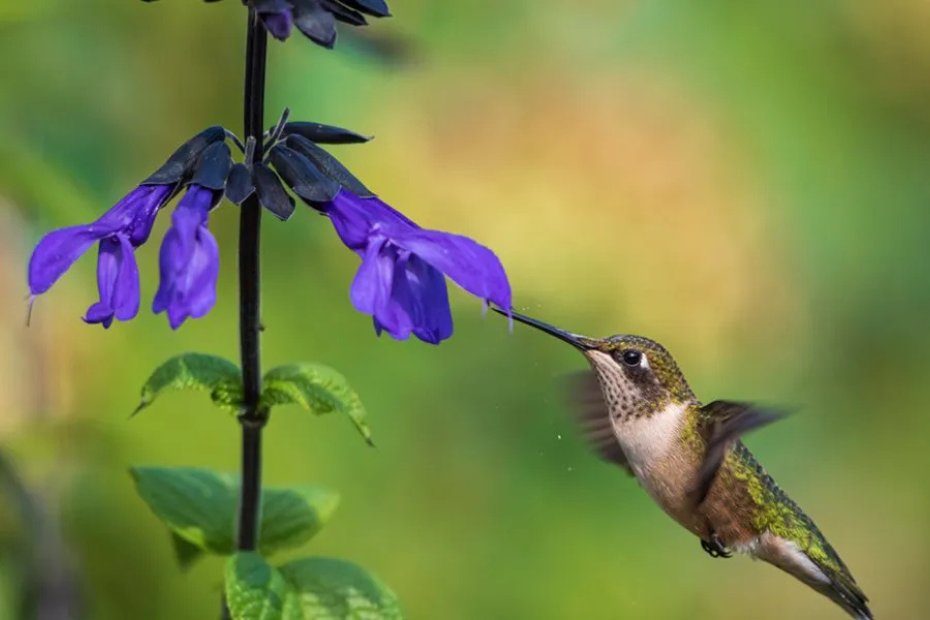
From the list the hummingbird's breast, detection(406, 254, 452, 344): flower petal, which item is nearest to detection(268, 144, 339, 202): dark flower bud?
detection(406, 254, 452, 344): flower petal

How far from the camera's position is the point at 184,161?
4.64ft

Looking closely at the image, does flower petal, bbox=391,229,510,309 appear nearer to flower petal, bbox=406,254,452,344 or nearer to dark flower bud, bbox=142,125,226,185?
flower petal, bbox=406,254,452,344

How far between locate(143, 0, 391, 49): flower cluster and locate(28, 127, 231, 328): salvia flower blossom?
0.56 feet

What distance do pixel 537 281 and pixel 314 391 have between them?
151cm

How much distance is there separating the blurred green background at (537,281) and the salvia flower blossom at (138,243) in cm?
94

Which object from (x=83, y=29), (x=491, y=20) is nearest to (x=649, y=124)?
(x=491, y=20)

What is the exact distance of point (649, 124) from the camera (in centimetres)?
332

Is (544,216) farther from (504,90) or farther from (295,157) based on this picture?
(295,157)

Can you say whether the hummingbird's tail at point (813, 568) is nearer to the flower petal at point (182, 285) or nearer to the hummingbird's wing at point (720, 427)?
the hummingbird's wing at point (720, 427)

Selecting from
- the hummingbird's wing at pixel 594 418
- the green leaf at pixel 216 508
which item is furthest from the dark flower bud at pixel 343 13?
the green leaf at pixel 216 508

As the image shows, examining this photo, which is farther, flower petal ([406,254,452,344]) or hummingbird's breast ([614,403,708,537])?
hummingbird's breast ([614,403,708,537])

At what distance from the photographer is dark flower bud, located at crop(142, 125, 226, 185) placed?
4.59ft

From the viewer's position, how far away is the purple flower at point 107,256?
4.17 feet

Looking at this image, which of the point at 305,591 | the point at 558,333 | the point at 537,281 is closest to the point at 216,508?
the point at 305,591
